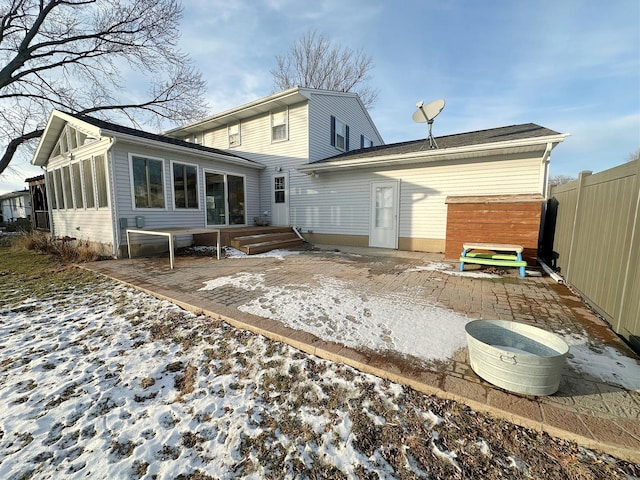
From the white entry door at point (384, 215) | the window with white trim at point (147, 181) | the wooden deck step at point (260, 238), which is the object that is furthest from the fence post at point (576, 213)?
the window with white trim at point (147, 181)

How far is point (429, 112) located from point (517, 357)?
8176 millimetres

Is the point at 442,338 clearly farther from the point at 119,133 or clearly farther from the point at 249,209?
the point at 249,209

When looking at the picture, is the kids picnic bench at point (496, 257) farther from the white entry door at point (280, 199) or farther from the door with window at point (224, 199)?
the door with window at point (224, 199)

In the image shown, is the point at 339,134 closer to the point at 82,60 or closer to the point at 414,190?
the point at 414,190

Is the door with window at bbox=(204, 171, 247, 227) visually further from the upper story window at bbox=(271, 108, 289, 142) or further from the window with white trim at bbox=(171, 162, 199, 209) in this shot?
the upper story window at bbox=(271, 108, 289, 142)

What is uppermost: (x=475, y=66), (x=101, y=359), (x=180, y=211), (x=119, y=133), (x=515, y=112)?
(x=475, y=66)

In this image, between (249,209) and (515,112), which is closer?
(249,209)

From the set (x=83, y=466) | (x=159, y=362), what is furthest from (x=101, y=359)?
(x=83, y=466)

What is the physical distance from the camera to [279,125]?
10.6m

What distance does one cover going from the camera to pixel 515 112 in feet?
42.1

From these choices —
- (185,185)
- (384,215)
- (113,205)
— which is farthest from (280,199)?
(113,205)

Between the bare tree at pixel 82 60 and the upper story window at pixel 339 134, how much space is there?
34.2 ft

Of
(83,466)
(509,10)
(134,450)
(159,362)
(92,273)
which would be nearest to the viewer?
(83,466)

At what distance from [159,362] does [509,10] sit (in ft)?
34.9
